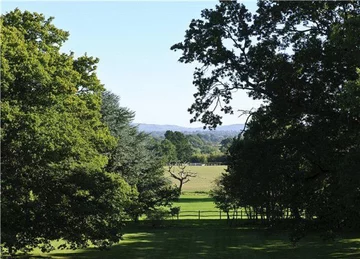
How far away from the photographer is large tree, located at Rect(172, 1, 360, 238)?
1523 centimetres

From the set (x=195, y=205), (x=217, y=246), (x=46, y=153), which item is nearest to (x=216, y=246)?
(x=217, y=246)

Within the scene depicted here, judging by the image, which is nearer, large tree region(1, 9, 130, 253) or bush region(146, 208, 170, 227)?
large tree region(1, 9, 130, 253)

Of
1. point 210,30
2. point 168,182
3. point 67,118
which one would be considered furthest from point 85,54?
point 168,182

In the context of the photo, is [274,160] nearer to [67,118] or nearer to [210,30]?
[210,30]

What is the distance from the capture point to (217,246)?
1041 inches

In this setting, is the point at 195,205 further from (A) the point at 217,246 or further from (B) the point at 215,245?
(A) the point at 217,246

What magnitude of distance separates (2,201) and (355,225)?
12.4m

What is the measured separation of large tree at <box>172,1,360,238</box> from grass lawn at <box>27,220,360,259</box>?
3.66 metres

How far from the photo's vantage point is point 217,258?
21.9 metres

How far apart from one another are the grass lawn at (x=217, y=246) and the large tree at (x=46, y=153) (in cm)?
397

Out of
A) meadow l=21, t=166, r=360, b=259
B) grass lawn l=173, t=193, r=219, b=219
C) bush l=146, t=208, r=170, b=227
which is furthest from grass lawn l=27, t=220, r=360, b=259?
grass lawn l=173, t=193, r=219, b=219

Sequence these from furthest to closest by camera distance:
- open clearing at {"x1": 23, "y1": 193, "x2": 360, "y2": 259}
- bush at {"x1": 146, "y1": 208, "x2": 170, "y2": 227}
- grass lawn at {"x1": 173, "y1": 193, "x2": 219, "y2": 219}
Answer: grass lawn at {"x1": 173, "y1": 193, "x2": 219, "y2": 219} → bush at {"x1": 146, "y1": 208, "x2": 170, "y2": 227} → open clearing at {"x1": 23, "y1": 193, "x2": 360, "y2": 259}

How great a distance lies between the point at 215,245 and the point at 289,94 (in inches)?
545

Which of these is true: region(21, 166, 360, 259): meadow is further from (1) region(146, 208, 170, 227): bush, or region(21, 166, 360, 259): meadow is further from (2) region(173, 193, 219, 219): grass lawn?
(2) region(173, 193, 219, 219): grass lawn
